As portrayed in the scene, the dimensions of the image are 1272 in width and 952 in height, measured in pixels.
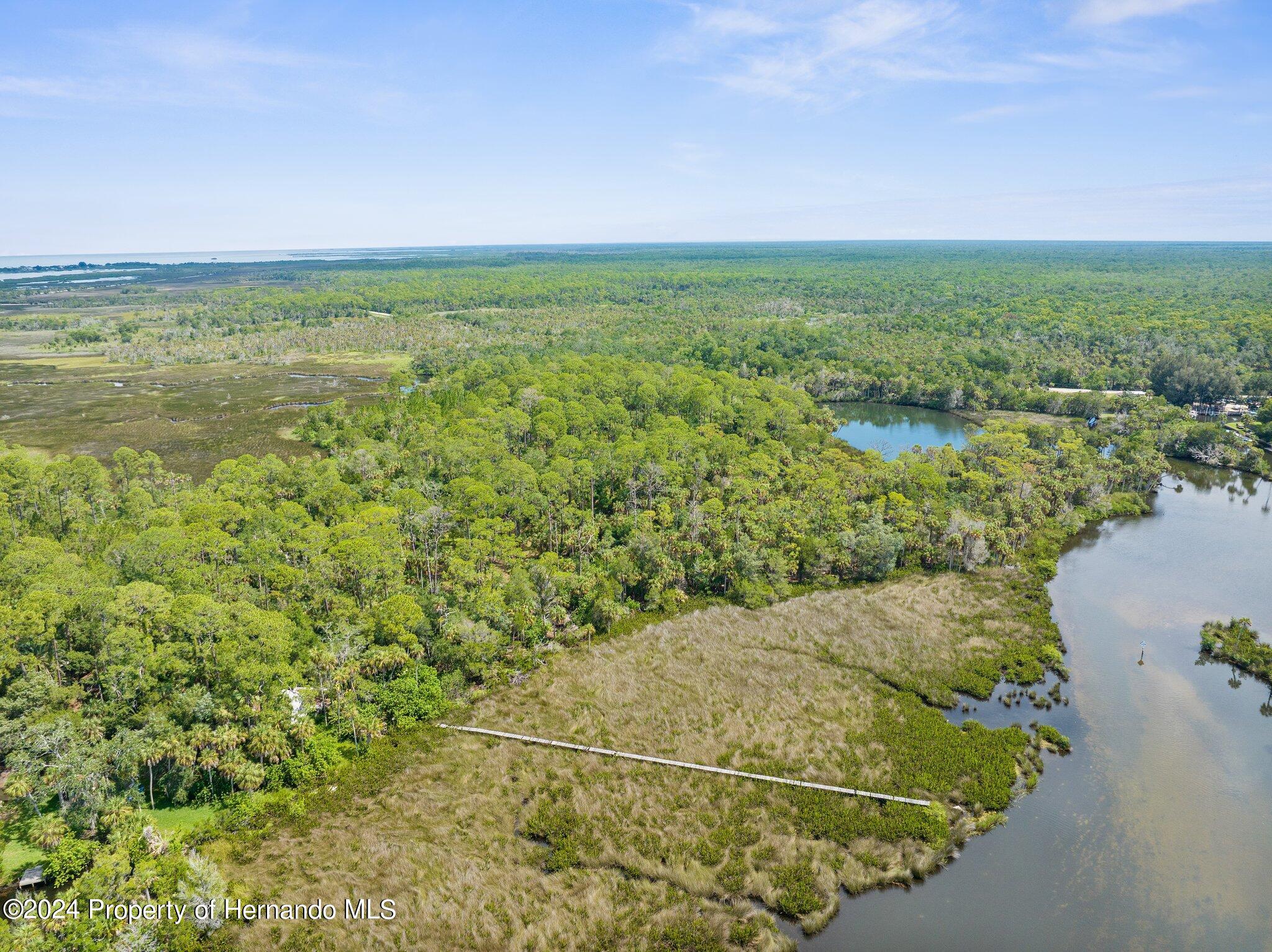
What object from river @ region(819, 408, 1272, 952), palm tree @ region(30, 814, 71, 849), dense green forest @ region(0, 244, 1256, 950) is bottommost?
river @ region(819, 408, 1272, 952)

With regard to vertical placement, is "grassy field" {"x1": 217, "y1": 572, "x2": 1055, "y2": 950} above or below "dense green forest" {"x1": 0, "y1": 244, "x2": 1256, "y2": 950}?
below

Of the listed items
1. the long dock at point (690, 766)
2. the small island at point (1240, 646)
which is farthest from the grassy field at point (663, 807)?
the small island at point (1240, 646)

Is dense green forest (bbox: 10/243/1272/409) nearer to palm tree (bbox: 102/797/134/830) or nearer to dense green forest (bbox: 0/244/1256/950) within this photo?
dense green forest (bbox: 0/244/1256/950)

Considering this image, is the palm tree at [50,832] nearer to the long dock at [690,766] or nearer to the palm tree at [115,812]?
the palm tree at [115,812]

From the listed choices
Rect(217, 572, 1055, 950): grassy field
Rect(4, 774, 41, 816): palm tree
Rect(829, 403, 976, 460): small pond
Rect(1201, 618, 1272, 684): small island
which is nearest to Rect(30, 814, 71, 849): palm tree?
Rect(4, 774, 41, 816): palm tree

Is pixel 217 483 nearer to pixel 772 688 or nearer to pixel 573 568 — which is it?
pixel 573 568

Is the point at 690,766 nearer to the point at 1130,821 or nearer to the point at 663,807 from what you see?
the point at 663,807

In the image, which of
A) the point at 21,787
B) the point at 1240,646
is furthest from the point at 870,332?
the point at 21,787
